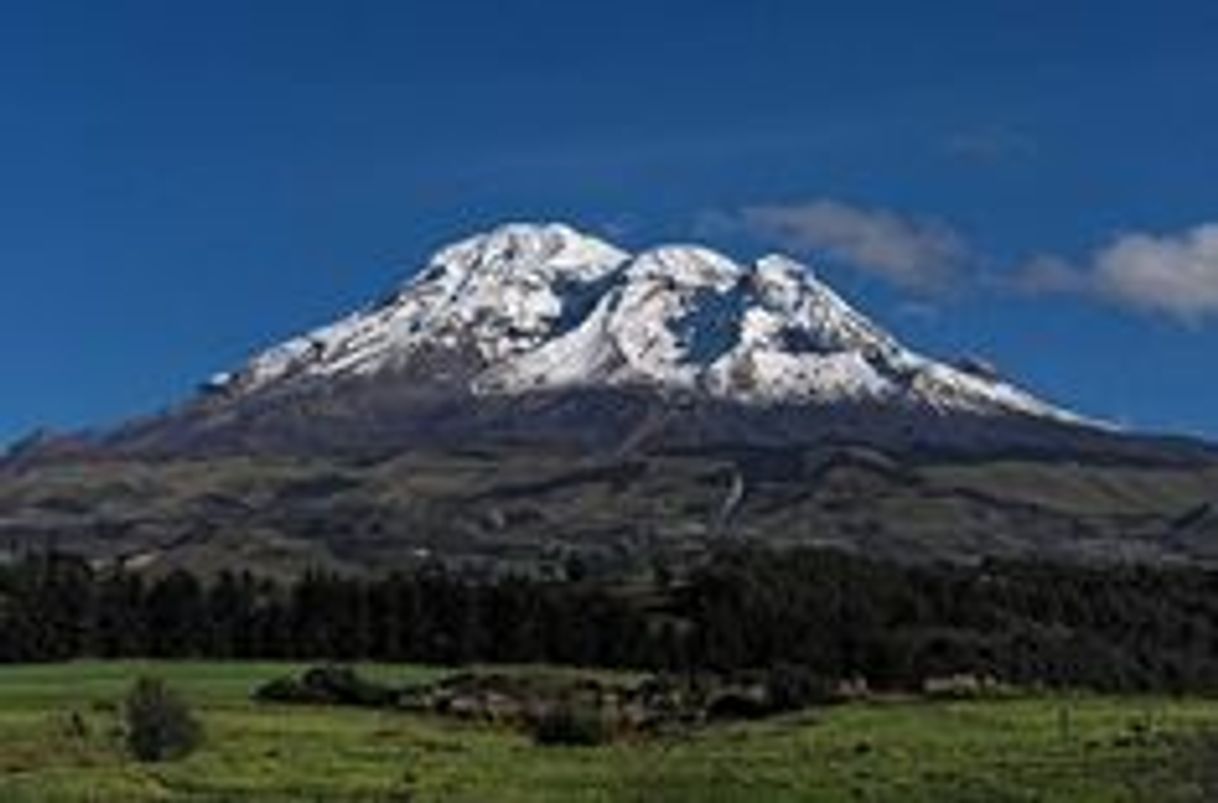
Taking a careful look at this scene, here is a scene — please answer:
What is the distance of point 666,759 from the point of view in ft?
292

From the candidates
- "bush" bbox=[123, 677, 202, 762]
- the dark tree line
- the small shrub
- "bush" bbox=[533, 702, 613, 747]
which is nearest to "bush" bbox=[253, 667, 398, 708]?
the small shrub

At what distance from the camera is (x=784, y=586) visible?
18388 cm

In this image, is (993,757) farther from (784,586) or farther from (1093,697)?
(784,586)

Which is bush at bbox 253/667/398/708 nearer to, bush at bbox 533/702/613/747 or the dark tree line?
bush at bbox 533/702/613/747

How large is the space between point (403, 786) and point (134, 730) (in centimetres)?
2348

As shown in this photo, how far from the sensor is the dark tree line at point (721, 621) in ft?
545

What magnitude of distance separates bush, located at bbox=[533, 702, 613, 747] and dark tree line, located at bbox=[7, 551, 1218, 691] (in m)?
46.7

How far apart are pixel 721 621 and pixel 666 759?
91.0m

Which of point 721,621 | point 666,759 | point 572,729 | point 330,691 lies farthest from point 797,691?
point 666,759

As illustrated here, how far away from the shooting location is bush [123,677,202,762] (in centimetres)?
9312

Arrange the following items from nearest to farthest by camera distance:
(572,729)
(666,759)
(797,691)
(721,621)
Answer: (666,759)
(572,729)
(797,691)
(721,621)

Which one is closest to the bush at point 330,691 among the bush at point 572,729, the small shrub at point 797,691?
the small shrub at point 797,691

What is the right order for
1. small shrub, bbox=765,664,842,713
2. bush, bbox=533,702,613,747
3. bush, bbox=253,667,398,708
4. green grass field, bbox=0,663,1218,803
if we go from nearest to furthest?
1. green grass field, bbox=0,663,1218,803
2. bush, bbox=533,702,613,747
3. small shrub, bbox=765,664,842,713
4. bush, bbox=253,667,398,708

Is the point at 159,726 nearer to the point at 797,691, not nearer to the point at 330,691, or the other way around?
the point at 797,691
